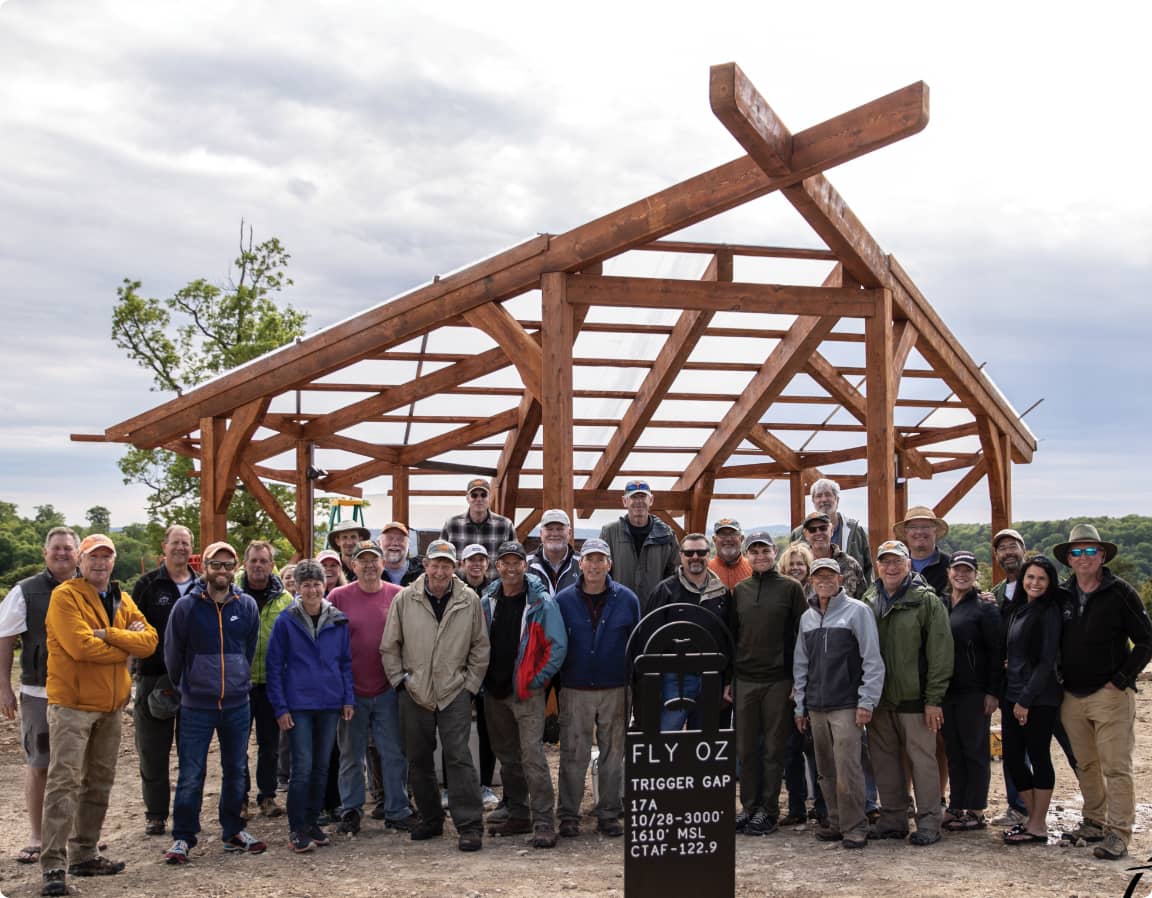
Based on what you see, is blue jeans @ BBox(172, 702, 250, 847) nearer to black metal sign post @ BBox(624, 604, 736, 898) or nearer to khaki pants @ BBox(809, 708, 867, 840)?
black metal sign post @ BBox(624, 604, 736, 898)

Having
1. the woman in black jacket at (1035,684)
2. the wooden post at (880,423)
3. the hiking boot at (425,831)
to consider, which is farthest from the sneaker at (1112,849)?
the hiking boot at (425,831)

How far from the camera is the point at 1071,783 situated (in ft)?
26.9

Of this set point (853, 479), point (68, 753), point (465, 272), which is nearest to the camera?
point (68, 753)

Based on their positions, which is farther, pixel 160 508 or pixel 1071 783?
pixel 160 508

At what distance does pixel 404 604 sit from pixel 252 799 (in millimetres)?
2383

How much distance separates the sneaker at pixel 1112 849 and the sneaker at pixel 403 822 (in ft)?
13.4

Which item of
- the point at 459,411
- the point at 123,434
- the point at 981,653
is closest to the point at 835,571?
the point at 981,653

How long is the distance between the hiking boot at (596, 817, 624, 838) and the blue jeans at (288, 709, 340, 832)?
1754 mm

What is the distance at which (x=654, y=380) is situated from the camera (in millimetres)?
12305

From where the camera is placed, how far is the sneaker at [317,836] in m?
6.69

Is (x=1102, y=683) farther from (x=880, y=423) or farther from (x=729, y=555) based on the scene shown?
(x=880, y=423)

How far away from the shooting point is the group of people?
6.34 metres

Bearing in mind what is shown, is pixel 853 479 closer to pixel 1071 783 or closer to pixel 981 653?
pixel 1071 783

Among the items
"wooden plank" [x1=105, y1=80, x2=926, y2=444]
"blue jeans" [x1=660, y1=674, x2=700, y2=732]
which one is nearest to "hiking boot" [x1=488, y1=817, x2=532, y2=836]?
"blue jeans" [x1=660, y1=674, x2=700, y2=732]
